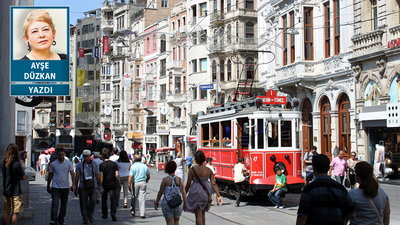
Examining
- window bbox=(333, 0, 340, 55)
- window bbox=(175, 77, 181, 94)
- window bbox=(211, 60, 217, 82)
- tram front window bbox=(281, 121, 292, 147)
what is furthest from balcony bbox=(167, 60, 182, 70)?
tram front window bbox=(281, 121, 292, 147)

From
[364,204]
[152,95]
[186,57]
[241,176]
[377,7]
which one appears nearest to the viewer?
[364,204]

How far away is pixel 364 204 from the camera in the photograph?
6.06 m

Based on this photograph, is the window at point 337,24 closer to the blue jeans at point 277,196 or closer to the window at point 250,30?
the blue jeans at point 277,196

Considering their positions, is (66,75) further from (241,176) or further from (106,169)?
(241,176)

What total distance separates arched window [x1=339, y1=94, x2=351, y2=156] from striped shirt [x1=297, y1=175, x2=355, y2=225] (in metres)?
22.9

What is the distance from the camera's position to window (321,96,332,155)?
29.8 metres

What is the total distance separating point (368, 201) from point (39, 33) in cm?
824

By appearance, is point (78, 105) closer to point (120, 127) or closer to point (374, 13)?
point (120, 127)

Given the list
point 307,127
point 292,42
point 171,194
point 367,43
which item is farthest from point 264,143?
point 292,42

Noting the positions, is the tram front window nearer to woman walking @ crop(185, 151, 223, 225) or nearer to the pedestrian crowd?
the pedestrian crowd

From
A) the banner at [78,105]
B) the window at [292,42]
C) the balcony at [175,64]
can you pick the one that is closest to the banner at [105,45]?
the banner at [78,105]

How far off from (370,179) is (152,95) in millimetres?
57484

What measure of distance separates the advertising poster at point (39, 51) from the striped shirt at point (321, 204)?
711 cm

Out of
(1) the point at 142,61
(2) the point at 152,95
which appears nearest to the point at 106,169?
(2) the point at 152,95
